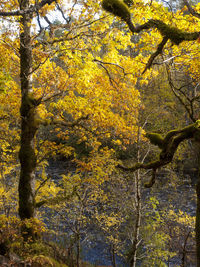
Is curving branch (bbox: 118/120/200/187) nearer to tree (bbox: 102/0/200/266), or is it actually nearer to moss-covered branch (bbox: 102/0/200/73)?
tree (bbox: 102/0/200/266)

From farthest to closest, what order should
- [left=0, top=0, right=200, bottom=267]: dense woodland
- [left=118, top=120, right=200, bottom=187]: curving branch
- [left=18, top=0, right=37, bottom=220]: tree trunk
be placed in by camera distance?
1. [left=18, top=0, right=37, bottom=220]: tree trunk
2. [left=0, top=0, right=200, bottom=267]: dense woodland
3. [left=118, top=120, right=200, bottom=187]: curving branch

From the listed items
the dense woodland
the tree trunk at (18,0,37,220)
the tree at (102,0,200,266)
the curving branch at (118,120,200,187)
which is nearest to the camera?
the tree at (102,0,200,266)

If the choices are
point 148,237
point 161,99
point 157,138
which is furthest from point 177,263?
point 161,99

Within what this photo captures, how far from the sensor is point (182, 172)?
68.4 feet

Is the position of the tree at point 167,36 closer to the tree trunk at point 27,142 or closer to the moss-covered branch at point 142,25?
the moss-covered branch at point 142,25

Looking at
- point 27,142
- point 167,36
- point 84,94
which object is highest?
point 84,94

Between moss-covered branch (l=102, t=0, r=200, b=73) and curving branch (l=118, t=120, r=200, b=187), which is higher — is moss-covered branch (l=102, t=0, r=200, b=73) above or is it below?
above

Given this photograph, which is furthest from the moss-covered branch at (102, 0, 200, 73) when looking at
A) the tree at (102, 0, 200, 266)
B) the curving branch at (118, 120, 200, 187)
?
the curving branch at (118, 120, 200, 187)

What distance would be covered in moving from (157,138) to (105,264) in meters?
10.6

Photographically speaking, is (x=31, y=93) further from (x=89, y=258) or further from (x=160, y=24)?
(x=89, y=258)

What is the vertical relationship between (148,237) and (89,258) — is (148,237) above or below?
above

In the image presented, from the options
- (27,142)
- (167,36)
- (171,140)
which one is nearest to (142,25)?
(167,36)

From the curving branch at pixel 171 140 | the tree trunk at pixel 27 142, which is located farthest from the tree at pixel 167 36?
the tree trunk at pixel 27 142

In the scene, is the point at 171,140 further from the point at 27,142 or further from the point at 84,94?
the point at 84,94
